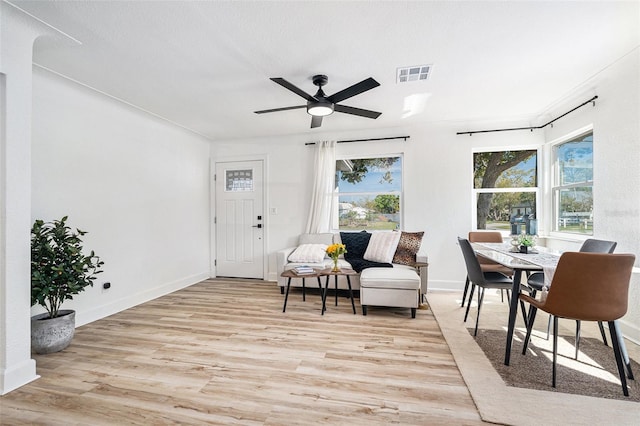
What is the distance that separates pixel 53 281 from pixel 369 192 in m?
4.03

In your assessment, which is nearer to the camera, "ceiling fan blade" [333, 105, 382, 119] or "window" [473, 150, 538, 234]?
"ceiling fan blade" [333, 105, 382, 119]

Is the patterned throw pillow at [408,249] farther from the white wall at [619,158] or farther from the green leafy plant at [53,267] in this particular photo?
the green leafy plant at [53,267]

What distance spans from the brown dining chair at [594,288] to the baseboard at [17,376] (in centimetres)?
363

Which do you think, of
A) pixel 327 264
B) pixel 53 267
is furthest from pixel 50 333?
pixel 327 264

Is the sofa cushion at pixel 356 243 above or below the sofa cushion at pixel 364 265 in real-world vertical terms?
above

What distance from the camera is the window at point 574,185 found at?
341 centimetres

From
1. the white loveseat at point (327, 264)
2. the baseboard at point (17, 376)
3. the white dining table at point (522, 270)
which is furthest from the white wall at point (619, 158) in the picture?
the baseboard at point (17, 376)

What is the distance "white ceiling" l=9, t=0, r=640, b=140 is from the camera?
200 cm

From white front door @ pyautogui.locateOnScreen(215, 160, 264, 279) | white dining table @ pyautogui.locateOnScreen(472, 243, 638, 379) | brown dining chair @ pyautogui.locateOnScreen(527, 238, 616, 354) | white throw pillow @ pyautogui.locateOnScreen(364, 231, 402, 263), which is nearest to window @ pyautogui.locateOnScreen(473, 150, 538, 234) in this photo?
white throw pillow @ pyautogui.locateOnScreen(364, 231, 402, 263)

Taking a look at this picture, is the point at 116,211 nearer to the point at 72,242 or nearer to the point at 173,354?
the point at 72,242

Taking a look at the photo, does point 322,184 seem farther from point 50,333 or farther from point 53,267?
point 50,333

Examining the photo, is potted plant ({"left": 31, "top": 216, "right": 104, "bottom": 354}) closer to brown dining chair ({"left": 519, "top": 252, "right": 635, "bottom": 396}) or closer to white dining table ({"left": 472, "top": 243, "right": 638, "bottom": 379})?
white dining table ({"left": 472, "top": 243, "right": 638, "bottom": 379})

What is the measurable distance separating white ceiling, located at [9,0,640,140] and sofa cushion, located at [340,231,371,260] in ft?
6.37

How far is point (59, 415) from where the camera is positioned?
1729mm
